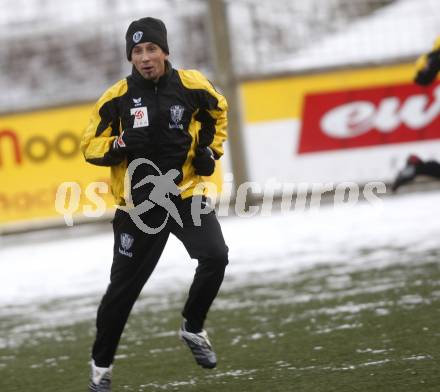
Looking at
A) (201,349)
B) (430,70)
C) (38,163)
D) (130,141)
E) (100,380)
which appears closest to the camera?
(130,141)

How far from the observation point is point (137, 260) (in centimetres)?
543

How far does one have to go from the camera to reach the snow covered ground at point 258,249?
920 cm

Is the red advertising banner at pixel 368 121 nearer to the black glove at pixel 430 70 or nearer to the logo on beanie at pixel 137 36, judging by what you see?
the black glove at pixel 430 70

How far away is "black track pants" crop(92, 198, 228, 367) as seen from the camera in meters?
5.41

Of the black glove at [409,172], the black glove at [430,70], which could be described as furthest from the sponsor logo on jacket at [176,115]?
the black glove at [409,172]

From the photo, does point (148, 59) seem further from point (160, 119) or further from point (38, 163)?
point (38, 163)

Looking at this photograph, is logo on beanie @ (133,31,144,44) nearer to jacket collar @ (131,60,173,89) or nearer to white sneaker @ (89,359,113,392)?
jacket collar @ (131,60,173,89)

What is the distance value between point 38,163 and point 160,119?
306 inches

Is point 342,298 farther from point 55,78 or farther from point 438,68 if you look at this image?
point 55,78

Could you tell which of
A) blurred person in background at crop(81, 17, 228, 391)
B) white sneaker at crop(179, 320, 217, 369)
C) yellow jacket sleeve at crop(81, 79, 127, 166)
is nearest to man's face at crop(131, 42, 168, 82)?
blurred person in background at crop(81, 17, 228, 391)

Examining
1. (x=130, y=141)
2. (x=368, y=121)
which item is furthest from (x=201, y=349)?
(x=368, y=121)

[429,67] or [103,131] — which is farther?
[429,67]

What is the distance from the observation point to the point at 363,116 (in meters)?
13.2

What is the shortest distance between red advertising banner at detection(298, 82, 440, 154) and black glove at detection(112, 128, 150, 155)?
7.96 metres
